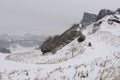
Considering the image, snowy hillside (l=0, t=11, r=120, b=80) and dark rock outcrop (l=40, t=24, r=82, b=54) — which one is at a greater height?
dark rock outcrop (l=40, t=24, r=82, b=54)

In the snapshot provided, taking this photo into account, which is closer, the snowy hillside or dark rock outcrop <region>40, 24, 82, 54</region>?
the snowy hillside

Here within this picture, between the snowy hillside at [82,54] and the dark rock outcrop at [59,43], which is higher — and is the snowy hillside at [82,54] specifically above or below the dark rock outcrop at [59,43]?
below

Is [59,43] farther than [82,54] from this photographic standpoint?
Yes

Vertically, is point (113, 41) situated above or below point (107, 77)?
above

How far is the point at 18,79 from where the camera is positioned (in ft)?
27.2

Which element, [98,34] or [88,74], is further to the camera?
[98,34]

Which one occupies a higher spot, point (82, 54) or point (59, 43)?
point (59, 43)

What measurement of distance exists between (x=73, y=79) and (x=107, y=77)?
1036 mm

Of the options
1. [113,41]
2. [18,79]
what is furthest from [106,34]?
[18,79]

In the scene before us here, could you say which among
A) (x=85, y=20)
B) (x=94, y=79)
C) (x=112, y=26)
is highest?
(x=85, y=20)

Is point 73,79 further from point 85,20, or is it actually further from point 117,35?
point 85,20

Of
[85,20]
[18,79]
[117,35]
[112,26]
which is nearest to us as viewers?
[18,79]

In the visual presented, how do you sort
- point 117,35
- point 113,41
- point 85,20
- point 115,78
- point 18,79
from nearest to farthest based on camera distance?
point 115,78 < point 18,79 < point 113,41 < point 117,35 < point 85,20

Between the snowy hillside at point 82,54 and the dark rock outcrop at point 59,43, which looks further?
the dark rock outcrop at point 59,43
